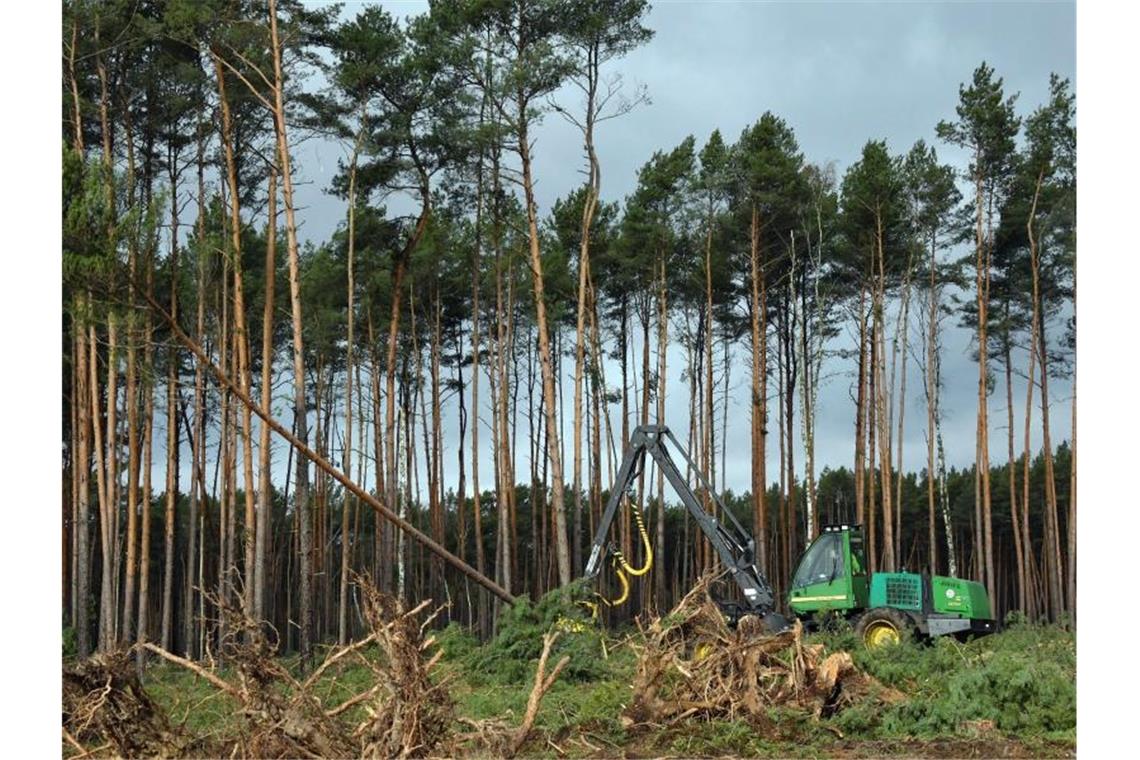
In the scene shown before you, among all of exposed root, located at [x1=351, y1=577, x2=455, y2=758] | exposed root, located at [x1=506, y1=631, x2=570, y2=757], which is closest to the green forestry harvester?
exposed root, located at [x1=506, y1=631, x2=570, y2=757]

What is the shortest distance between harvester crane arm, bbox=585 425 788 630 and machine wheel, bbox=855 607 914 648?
1.39m

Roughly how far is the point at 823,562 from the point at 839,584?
37cm

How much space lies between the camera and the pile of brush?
952 centimetres

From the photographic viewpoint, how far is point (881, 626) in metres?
15.7

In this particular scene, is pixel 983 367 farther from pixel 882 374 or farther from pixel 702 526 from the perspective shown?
pixel 702 526

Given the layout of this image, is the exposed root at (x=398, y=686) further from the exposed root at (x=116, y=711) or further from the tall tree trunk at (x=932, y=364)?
the tall tree trunk at (x=932, y=364)

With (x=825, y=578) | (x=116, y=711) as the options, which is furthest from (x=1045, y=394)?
(x=116, y=711)

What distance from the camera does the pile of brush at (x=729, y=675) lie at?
375 inches

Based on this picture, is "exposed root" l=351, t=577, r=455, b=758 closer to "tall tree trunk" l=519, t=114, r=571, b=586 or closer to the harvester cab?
the harvester cab
